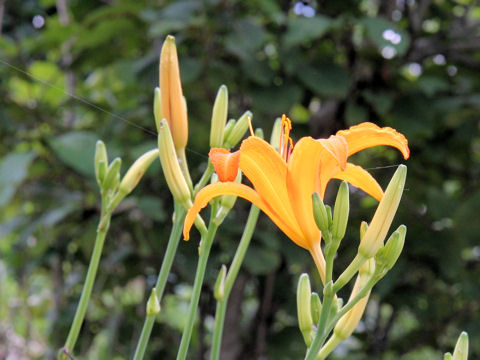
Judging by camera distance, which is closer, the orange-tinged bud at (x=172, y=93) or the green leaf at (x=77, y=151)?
the orange-tinged bud at (x=172, y=93)

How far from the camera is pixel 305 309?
0.39 metres

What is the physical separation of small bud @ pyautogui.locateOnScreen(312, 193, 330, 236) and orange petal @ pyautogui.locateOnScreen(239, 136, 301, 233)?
1.0 inches

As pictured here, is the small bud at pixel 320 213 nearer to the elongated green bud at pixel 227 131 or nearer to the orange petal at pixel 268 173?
the orange petal at pixel 268 173

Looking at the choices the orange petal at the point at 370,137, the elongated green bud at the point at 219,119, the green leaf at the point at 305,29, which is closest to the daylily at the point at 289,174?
the orange petal at the point at 370,137

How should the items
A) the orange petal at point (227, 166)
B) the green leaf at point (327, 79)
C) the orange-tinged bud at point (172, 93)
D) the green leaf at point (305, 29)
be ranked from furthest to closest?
the green leaf at point (327, 79)
the green leaf at point (305, 29)
the orange-tinged bud at point (172, 93)
the orange petal at point (227, 166)

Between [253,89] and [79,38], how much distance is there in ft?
1.04

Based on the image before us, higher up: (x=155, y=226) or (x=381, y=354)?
(x=155, y=226)

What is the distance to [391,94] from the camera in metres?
1.08

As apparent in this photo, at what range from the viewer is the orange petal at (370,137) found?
0.36m

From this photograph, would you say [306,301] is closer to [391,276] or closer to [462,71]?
[391,276]

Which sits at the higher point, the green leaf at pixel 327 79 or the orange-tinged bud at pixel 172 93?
the orange-tinged bud at pixel 172 93

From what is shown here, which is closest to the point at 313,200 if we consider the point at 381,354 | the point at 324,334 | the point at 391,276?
the point at 324,334

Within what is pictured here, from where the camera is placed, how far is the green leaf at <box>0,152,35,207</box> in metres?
0.92

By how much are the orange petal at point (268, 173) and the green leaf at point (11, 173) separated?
655 mm
